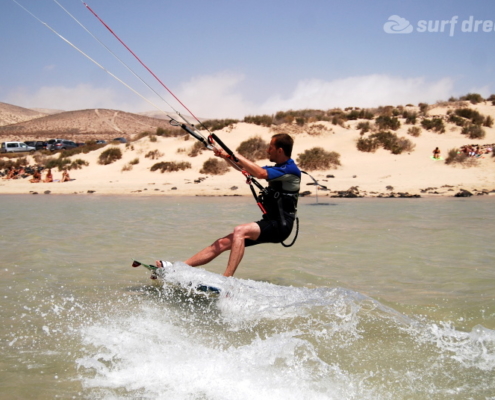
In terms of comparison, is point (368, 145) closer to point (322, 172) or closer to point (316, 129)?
point (316, 129)

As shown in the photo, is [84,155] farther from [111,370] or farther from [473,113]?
[111,370]

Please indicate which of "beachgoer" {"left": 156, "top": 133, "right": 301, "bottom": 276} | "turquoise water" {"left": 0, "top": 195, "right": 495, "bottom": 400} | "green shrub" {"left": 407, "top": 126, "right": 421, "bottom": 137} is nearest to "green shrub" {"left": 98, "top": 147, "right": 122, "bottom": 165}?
"green shrub" {"left": 407, "top": 126, "right": 421, "bottom": 137}

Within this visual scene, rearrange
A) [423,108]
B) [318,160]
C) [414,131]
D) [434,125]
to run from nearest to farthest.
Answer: [318,160], [414,131], [434,125], [423,108]

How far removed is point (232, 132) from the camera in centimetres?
2831

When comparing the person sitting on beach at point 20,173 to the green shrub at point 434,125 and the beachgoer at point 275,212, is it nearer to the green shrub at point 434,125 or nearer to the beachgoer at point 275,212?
the green shrub at point 434,125

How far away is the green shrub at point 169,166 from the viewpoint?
23141mm

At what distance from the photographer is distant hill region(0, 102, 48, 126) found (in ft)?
298

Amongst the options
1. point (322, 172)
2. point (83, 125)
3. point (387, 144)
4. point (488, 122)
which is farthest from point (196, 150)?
point (83, 125)

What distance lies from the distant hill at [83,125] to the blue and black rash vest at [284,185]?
→ 65.7 meters

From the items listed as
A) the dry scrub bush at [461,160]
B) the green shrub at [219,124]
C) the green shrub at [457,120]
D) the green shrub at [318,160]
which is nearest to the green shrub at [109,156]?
the green shrub at [219,124]

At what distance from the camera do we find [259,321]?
4695 millimetres

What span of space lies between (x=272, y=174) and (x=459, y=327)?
228 cm

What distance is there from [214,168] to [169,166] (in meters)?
2.48

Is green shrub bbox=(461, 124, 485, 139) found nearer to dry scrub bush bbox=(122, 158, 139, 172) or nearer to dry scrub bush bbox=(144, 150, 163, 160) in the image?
dry scrub bush bbox=(144, 150, 163, 160)
